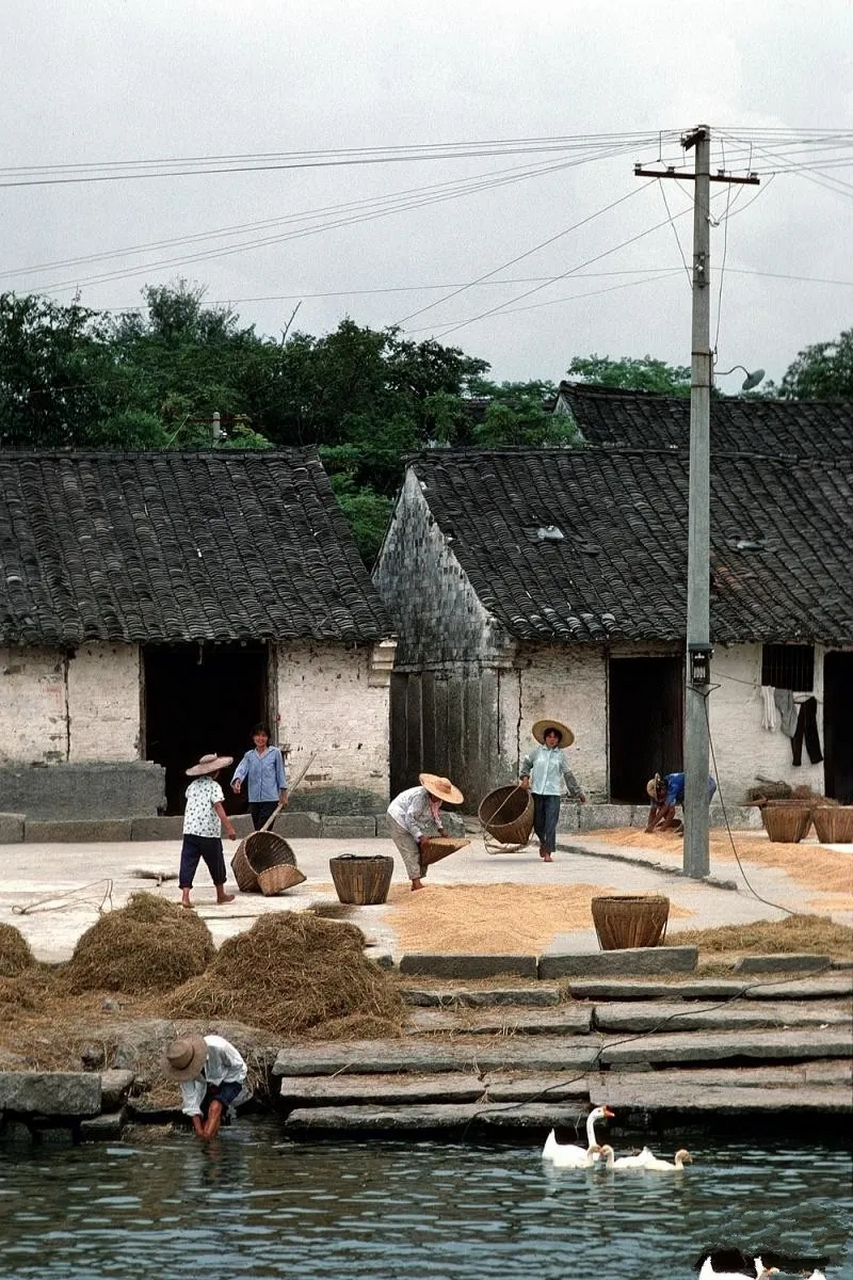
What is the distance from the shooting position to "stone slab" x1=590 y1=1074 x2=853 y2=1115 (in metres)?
11.3

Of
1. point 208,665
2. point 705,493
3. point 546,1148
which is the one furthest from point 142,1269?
point 208,665

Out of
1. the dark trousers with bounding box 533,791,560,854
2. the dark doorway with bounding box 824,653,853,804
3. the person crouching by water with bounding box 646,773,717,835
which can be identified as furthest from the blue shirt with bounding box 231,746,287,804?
the dark doorway with bounding box 824,653,853,804

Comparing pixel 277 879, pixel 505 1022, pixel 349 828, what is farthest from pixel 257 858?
pixel 349 828

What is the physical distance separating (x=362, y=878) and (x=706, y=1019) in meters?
5.11

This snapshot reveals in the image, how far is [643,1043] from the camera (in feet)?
40.9

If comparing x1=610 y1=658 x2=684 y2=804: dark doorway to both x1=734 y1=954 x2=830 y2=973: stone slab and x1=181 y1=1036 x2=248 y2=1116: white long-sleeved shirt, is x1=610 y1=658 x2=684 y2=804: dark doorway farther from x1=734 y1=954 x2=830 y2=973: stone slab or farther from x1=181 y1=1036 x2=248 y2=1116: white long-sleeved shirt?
x1=181 y1=1036 x2=248 y2=1116: white long-sleeved shirt

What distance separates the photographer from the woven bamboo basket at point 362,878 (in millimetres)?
17219

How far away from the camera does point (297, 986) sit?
517 inches

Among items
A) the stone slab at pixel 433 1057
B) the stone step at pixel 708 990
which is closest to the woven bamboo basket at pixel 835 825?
the stone step at pixel 708 990

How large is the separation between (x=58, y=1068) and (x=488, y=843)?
10.5 m

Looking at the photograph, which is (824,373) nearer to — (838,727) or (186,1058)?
(838,727)

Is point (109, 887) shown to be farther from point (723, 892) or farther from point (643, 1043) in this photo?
point (643, 1043)

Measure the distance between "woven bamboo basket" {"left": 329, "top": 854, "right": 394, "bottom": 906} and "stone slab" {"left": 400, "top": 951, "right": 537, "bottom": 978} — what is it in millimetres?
3177

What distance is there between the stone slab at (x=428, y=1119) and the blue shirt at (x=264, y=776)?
360 inches
